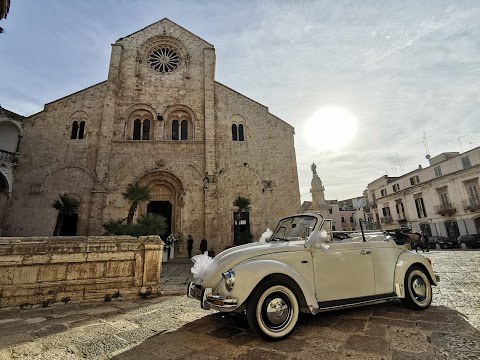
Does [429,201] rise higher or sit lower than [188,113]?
lower

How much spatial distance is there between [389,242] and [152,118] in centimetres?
1553

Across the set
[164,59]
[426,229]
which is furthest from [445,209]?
[164,59]

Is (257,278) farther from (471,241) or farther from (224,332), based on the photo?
(471,241)

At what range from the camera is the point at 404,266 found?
3.67 meters

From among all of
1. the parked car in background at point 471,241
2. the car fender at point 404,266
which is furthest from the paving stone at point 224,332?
the parked car in background at point 471,241

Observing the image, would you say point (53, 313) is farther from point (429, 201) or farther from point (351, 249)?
point (429, 201)

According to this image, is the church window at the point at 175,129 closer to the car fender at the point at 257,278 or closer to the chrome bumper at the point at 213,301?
the chrome bumper at the point at 213,301

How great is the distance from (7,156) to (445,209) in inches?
1281

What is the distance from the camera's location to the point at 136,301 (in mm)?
4746

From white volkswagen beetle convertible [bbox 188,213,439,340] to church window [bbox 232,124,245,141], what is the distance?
1270 cm

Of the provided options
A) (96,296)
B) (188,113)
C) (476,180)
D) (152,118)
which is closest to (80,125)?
(152,118)

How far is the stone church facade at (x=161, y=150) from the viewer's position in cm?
1390

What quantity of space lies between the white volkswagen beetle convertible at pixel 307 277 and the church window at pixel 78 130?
50.8ft

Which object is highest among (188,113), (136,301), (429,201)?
(188,113)
